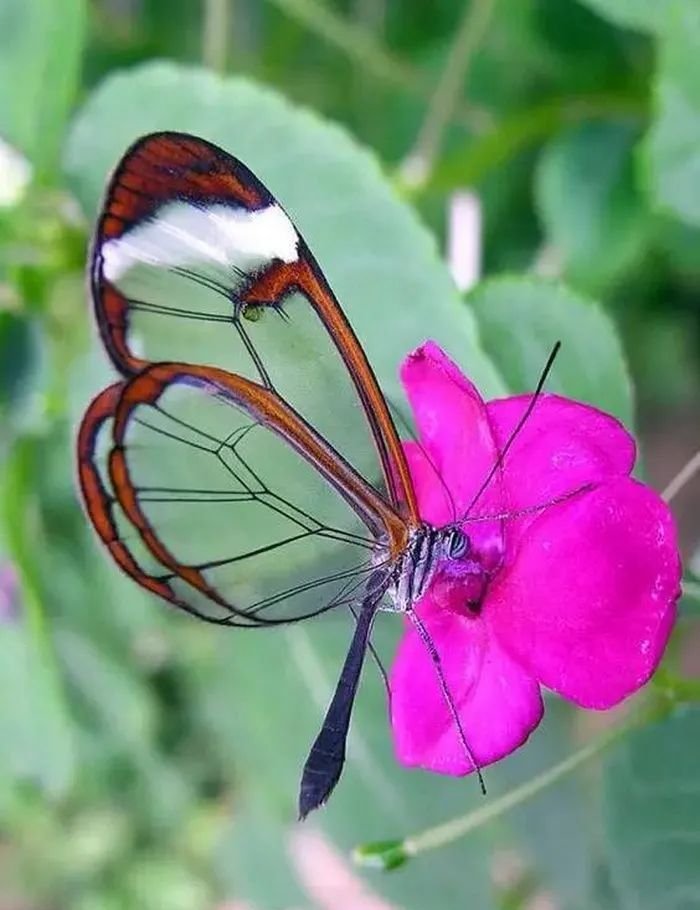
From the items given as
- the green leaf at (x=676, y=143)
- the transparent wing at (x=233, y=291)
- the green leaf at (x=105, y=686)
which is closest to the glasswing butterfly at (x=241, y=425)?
the transparent wing at (x=233, y=291)

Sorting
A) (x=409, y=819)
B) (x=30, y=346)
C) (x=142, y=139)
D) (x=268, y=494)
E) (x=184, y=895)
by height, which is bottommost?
(x=184, y=895)

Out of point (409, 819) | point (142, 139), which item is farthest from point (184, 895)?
point (142, 139)

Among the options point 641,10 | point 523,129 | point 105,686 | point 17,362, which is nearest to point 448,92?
point 523,129

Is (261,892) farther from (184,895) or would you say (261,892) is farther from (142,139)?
(142,139)

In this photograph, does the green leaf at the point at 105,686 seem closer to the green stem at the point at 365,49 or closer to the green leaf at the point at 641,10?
the green stem at the point at 365,49

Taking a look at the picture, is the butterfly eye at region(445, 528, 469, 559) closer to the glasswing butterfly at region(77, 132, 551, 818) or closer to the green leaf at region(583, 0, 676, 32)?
the glasswing butterfly at region(77, 132, 551, 818)

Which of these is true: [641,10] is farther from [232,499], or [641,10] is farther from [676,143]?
[232,499]
